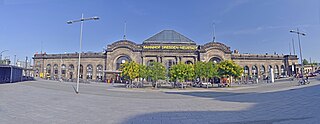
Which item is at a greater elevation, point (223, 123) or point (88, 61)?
point (88, 61)

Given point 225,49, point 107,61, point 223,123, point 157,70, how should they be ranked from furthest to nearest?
point 225,49, point 107,61, point 157,70, point 223,123

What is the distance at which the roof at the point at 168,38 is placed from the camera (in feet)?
206

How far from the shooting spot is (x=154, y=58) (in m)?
57.7

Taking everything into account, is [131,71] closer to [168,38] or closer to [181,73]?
[181,73]

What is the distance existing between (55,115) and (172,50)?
1992 inches

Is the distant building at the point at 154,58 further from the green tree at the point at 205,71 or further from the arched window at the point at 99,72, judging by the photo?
the green tree at the point at 205,71

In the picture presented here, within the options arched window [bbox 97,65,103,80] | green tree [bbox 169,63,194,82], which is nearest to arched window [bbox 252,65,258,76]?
green tree [bbox 169,63,194,82]

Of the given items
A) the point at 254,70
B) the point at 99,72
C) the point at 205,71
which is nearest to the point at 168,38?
the point at 99,72

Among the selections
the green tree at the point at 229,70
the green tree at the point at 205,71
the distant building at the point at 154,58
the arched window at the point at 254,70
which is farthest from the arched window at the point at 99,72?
the arched window at the point at 254,70

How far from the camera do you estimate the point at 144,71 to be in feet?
113

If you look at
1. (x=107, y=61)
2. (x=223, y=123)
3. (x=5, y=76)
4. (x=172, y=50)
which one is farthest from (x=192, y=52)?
(x=223, y=123)

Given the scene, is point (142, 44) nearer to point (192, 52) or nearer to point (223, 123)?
point (192, 52)

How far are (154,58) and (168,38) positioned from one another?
10.9 m

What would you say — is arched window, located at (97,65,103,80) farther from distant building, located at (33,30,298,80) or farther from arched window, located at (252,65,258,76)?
arched window, located at (252,65,258,76)
